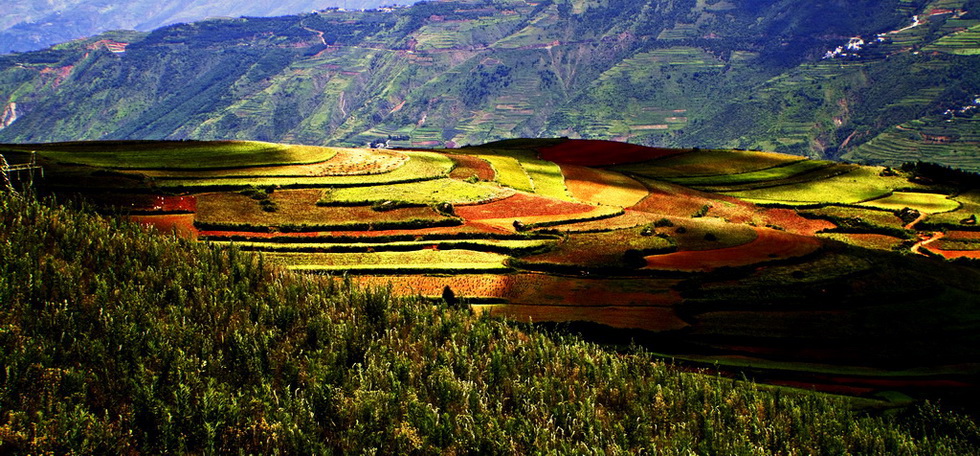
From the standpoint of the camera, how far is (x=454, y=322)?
50594 mm

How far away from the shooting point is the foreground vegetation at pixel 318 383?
111 feet

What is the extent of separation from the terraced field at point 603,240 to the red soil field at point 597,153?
836 inches

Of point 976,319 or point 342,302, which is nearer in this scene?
point 342,302

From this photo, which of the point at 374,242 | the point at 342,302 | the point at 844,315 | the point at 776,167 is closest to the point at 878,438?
the point at 844,315

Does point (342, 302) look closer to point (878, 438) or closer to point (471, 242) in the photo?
point (471, 242)

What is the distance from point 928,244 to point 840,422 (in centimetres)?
6346

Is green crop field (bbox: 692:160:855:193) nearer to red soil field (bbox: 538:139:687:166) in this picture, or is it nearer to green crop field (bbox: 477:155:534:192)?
red soil field (bbox: 538:139:687:166)

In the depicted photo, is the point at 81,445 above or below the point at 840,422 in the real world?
above

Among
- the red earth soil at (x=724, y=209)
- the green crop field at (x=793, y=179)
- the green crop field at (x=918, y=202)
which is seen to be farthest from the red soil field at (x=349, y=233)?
the green crop field at (x=918, y=202)

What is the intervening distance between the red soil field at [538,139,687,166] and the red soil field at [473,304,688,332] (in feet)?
265

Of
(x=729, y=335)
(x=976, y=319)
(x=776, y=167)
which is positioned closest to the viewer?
(x=729, y=335)

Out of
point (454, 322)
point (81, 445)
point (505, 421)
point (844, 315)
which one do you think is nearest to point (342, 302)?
point (454, 322)

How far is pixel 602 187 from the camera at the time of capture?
11031 cm

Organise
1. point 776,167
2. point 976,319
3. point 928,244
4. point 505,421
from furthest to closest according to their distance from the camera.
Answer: point 776,167, point 928,244, point 976,319, point 505,421
